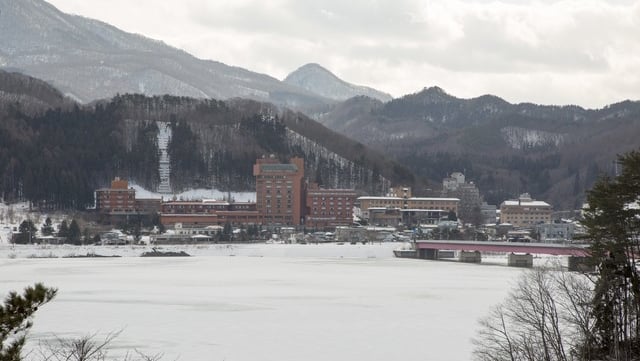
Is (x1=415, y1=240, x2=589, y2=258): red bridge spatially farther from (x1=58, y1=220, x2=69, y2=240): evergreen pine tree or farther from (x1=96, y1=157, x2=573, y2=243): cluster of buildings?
(x1=96, y1=157, x2=573, y2=243): cluster of buildings

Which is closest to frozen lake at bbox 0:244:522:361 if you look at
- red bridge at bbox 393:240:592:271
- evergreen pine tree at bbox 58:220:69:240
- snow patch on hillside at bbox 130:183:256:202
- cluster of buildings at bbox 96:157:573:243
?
red bridge at bbox 393:240:592:271

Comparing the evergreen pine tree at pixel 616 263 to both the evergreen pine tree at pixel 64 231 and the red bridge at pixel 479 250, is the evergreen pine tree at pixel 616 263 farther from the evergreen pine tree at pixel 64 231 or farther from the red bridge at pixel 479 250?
the evergreen pine tree at pixel 64 231

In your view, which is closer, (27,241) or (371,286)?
(371,286)

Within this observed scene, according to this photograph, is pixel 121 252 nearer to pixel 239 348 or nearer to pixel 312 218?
pixel 312 218

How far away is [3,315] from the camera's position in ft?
49.6

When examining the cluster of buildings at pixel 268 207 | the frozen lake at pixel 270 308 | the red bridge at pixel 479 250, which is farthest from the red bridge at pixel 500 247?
the cluster of buildings at pixel 268 207

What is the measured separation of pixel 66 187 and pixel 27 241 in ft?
130

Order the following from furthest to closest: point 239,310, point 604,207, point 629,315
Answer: point 239,310, point 604,207, point 629,315

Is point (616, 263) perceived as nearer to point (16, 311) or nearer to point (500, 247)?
point (16, 311)

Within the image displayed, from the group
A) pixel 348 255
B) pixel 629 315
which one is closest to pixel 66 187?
pixel 348 255

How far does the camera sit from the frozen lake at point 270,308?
128ft

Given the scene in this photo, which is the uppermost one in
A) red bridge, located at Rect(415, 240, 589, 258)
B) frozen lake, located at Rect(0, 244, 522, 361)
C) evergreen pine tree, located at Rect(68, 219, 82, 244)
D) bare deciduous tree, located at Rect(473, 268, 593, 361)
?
evergreen pine tree, located at Rect(68, 219, 82, 244)

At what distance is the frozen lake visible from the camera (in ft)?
128

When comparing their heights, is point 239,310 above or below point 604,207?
below
